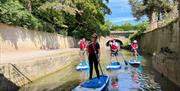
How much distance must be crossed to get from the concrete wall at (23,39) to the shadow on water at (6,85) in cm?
1101

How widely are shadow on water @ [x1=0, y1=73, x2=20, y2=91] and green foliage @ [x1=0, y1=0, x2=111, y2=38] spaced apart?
37.8 ft

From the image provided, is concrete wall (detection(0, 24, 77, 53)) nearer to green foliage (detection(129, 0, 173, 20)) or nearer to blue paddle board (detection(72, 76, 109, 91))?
blue paddle board (detection(72, 76, 109, 91))

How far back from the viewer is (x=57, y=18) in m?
47.8

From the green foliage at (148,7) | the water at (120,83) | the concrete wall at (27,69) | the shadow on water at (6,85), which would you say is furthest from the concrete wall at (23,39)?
the green foliage at (148,7)

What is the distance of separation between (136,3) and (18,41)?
1099 inches

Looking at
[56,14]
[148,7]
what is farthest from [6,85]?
[148,7]

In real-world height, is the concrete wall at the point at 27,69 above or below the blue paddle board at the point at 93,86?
above

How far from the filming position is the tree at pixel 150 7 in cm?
5012

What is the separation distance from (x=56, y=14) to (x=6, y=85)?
31620 millimetres

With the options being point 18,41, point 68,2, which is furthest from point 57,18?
point 18,41

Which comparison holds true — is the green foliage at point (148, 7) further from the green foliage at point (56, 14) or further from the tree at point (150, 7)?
the green foliage at point (56, 14)

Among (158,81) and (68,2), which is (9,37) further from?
(158,81)

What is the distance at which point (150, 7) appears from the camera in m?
52.0

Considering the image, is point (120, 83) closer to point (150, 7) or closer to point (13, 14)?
point (13, 14)
